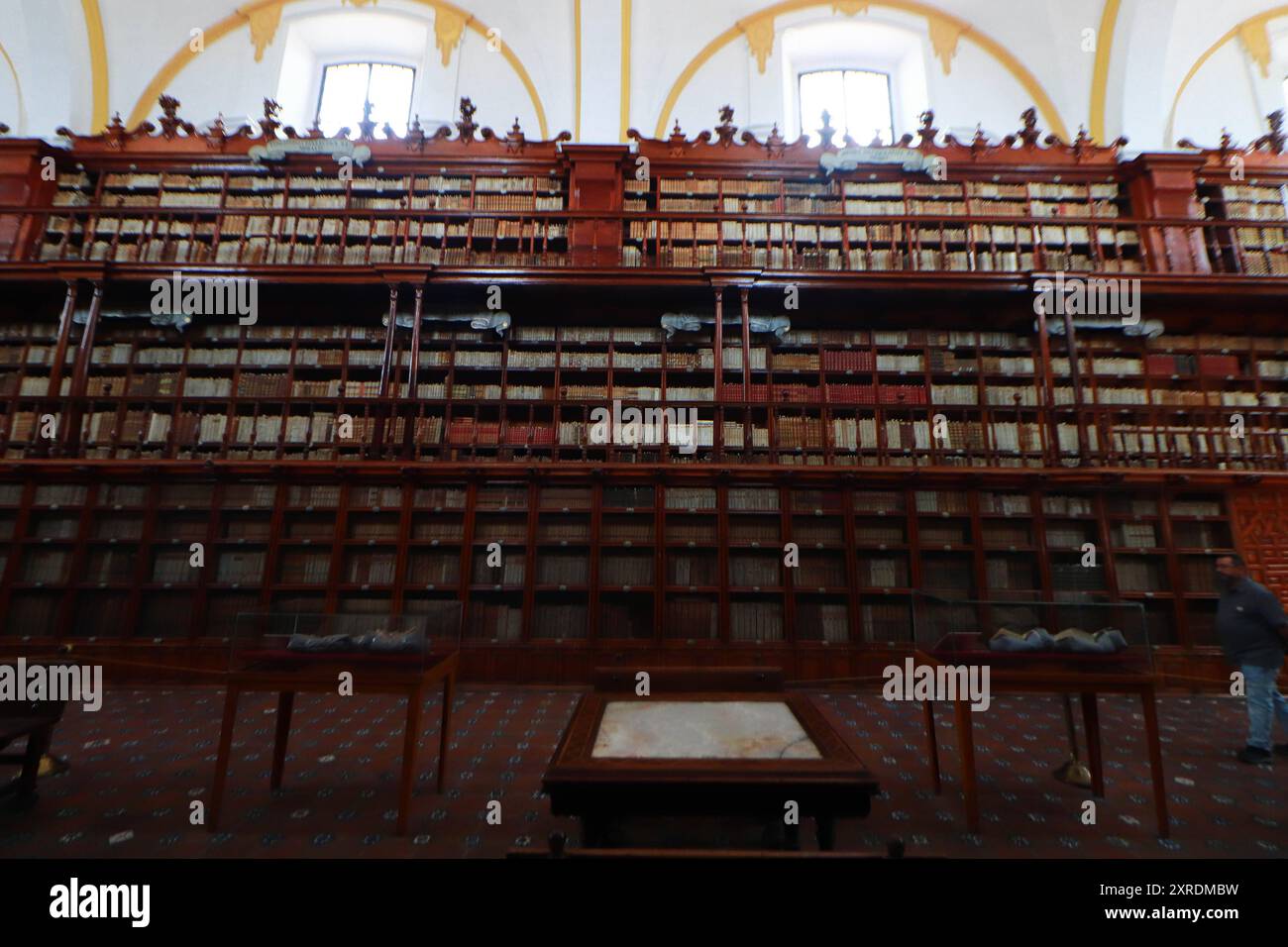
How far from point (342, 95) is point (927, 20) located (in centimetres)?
824

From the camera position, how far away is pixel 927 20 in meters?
8.23

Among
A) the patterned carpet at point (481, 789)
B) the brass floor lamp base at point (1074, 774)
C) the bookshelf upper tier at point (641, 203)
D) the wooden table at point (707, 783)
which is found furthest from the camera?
the bookshelf upper tier at point (641, 203)

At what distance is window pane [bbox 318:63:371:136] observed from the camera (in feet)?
27.0

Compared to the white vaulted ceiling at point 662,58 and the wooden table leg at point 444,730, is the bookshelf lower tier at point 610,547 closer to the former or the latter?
the wooden table leg at point 444,730

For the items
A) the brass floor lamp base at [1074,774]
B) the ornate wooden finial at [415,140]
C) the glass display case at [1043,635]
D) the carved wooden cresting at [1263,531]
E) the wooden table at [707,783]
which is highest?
the ornate wooden finial at [415,140]

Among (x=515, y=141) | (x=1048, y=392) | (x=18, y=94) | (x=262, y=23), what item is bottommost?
(x=1048, y=392)

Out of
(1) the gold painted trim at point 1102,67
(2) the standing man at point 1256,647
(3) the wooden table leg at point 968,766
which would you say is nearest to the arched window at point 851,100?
(1) the gold painted trim at point 1102,67

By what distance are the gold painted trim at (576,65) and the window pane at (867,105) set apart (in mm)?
3547

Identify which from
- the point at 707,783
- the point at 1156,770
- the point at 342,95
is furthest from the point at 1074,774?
the point at 342,95

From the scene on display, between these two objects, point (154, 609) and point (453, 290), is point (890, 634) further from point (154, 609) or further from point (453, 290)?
point (154, 609)

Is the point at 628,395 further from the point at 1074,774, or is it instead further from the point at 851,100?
the point at 851,100

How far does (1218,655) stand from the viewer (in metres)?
4.56

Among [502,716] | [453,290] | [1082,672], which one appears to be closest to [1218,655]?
[1082,672]

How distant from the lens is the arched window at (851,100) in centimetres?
824
